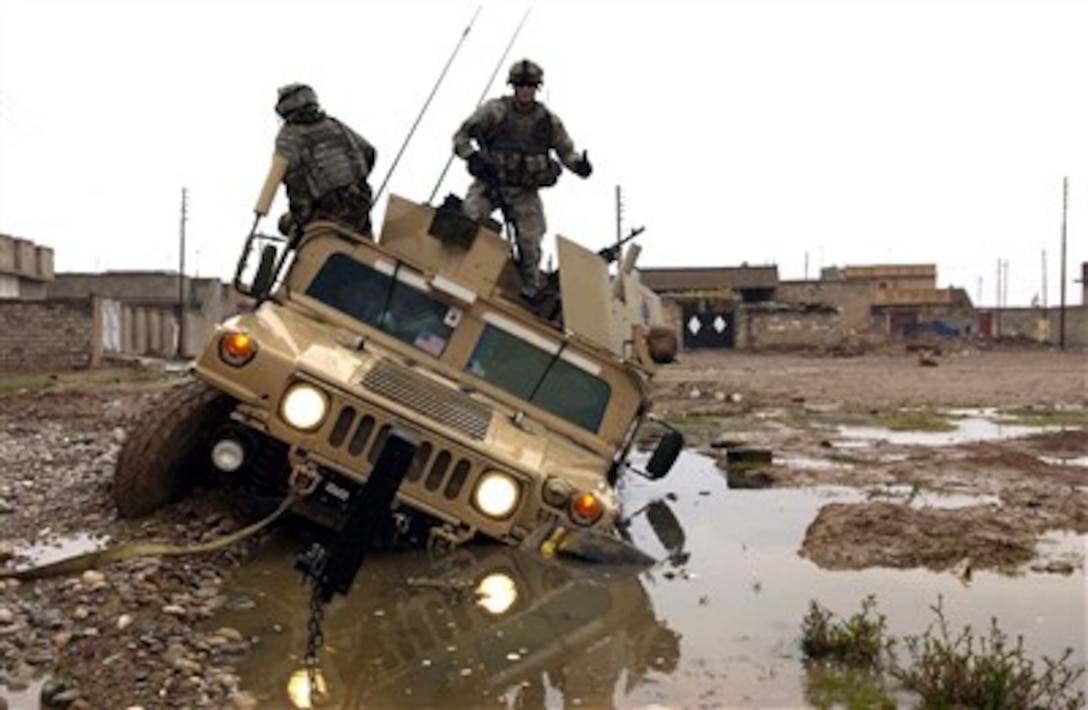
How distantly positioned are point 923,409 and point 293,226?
11642 millimetres

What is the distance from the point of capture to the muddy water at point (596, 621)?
3.85 metres

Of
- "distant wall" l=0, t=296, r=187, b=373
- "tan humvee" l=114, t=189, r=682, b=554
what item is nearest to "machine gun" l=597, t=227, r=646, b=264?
"tan humvee" l=114, t=189, r=682, b=554

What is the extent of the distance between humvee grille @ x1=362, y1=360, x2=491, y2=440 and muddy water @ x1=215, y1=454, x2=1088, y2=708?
82cm

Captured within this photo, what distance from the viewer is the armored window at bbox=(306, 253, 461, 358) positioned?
19.2ft

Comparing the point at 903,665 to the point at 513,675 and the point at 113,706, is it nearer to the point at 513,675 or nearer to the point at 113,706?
the point at 513,675

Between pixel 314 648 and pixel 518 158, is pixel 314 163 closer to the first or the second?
pixel 518 158

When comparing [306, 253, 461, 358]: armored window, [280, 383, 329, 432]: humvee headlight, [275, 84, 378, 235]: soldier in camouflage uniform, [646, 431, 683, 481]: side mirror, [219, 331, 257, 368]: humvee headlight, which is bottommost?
[646, 431, 683, 481]: side mirror

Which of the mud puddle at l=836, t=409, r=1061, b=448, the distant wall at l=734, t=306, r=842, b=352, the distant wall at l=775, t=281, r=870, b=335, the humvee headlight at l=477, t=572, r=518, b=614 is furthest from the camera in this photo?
the distant wall at l=775, t=281, r=870, b=335

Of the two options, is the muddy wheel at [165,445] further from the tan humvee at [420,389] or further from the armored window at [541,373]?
the armored window at [541,373]

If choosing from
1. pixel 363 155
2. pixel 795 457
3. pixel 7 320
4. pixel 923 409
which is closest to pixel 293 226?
pixel 363 155

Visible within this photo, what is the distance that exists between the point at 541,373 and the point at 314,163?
6.07 feet

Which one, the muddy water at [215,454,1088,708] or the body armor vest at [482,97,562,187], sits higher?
the body armor vest at [482,97,562,187]

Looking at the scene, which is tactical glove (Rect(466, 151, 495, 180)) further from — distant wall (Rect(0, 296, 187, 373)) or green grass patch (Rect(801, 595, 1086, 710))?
distant wall (Rect(0, 296, 187, 373))

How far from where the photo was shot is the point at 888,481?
848 cm
